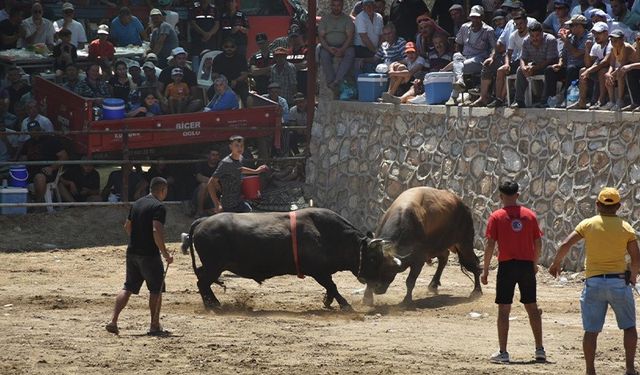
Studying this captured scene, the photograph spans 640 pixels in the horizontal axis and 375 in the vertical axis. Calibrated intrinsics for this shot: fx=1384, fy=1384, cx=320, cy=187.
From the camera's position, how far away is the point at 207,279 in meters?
15.9

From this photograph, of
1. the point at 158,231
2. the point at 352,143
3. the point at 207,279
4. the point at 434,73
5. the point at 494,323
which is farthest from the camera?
the point at 352,143

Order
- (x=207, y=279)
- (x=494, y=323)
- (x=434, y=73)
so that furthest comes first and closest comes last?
(x=434, y=73) < (x=207, y=279) < (x=494, y=323)

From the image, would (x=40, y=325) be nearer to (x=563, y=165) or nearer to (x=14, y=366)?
(x=14, y=366)

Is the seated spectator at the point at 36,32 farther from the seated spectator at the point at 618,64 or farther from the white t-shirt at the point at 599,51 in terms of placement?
the seated spectator at the point at 618,64

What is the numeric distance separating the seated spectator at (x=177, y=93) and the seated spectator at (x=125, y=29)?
8.91 ft

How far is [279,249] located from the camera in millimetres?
15945

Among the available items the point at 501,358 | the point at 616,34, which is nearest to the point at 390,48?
the point at 616,34

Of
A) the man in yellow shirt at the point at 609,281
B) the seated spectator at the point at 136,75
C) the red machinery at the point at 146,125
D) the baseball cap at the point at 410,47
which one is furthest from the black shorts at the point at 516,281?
the seated spectator at the point at 136,75

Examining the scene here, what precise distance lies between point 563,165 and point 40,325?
733cm

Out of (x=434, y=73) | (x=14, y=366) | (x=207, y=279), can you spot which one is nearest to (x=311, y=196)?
(x=434, y=73)

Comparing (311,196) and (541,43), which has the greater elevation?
(541,43)

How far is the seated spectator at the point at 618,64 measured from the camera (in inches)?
650

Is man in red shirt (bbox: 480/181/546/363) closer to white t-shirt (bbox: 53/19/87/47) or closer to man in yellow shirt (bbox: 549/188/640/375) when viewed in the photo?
man in yellow shirt (bbox: 549/188/640/375)

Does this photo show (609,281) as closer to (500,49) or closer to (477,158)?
(500,49)
